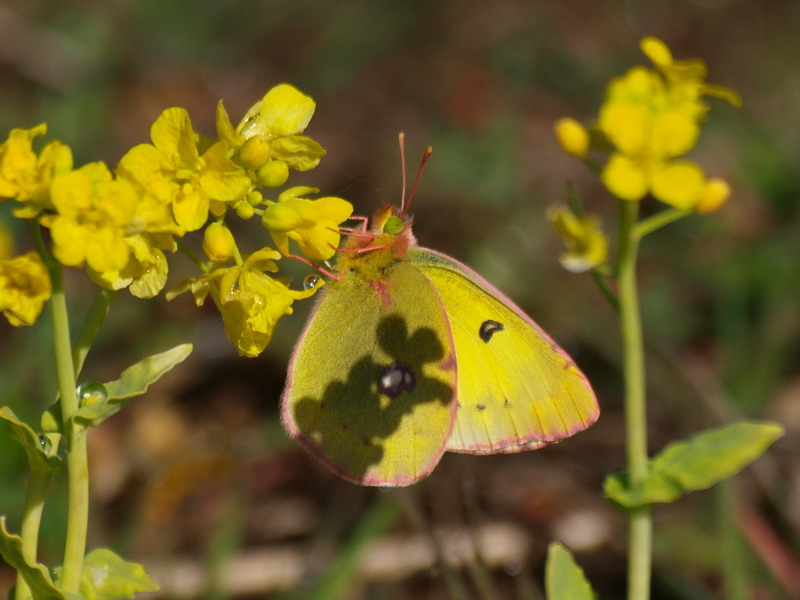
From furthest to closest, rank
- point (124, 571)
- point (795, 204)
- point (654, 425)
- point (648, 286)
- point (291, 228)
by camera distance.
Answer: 1. point (795, 204)
2. point (648, 286)
3. point (654, 425)
4. point (291, 228)
5. point (124, 571)

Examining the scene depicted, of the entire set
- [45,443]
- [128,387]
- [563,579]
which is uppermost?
[128,387]

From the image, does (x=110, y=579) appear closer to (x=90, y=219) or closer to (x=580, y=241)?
(x=90, y=219)

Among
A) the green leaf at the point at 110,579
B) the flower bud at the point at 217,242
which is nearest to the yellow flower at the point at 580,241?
the flower bud at the point at 217,242

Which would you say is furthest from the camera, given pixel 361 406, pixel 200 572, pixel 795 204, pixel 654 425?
pixel 795 204

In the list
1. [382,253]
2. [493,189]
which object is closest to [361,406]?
[382,253]

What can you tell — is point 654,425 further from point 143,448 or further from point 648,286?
point 143,448

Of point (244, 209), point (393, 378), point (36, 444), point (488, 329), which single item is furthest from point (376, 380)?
point (36, 444)

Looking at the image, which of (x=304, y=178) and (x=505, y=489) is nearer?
(x=505, y=489)
